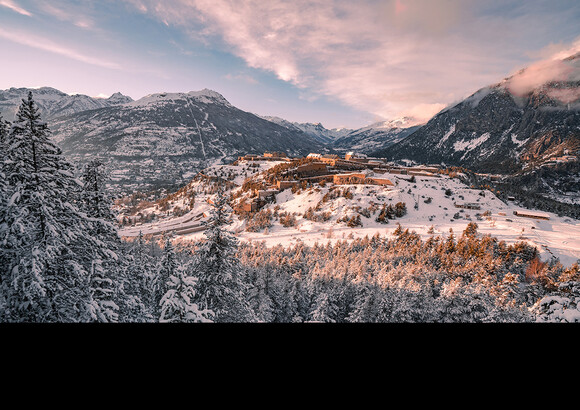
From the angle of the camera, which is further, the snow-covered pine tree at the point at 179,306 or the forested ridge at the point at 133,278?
the snow-covered pine tree at the point at 179,306

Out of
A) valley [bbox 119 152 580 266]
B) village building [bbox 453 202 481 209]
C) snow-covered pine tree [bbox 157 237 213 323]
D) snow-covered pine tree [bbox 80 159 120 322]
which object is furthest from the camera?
village building [bbox 453 202 481 209]

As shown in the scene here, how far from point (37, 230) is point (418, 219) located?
53324 mm

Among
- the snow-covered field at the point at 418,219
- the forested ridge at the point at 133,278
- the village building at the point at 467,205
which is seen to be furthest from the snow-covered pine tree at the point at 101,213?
the village building at the point at 467,205

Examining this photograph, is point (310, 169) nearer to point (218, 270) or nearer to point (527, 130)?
point (218, 270)

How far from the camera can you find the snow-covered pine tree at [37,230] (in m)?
5.87

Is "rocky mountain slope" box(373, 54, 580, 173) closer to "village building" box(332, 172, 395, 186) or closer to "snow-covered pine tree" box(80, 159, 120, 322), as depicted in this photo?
"village building" box(332, 172, 395, 186)

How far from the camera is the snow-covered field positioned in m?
37.8

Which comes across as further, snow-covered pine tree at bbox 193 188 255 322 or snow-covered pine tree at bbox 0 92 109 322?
snow-covered pine tree at bbox 193 188 255 322

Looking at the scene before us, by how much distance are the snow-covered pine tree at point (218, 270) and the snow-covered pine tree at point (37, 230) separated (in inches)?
183

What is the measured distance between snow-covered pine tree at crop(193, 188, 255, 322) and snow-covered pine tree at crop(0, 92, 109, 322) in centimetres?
465

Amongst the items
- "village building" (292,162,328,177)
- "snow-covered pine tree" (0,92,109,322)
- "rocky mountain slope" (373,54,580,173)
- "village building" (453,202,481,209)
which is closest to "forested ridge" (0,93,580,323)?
"snow-covered pine tree" (0,92,109,322)

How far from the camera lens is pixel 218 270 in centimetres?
1129

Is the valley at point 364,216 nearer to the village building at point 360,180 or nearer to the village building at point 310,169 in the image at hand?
the village building at point 360,180
